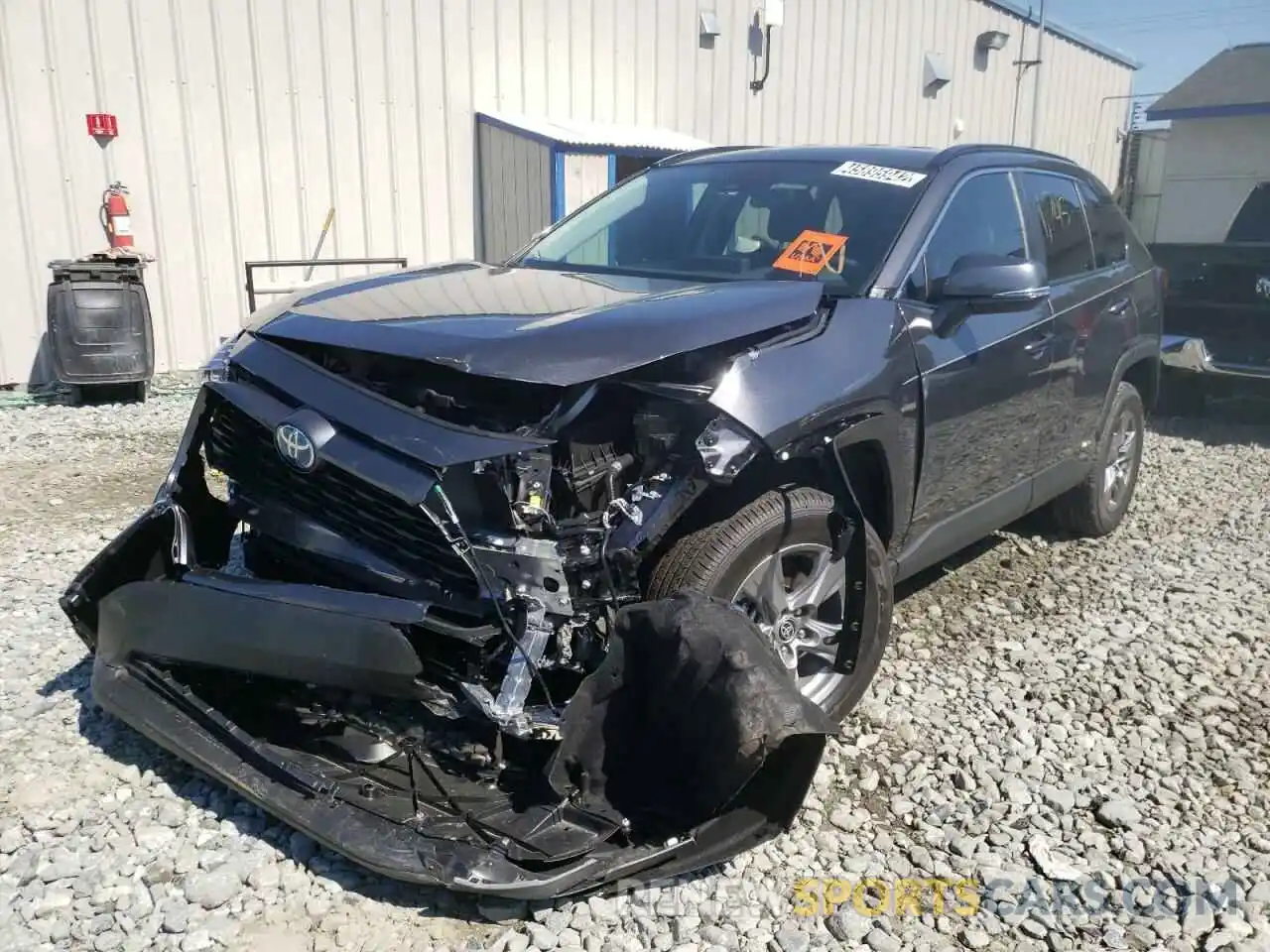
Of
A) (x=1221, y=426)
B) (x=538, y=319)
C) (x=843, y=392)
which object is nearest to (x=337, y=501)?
(x=538, y=319)

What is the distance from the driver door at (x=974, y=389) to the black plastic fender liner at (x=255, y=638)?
1871mm

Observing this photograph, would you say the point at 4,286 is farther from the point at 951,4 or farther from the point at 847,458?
the point at 951,4

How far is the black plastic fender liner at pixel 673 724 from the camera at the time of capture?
2.40 meters

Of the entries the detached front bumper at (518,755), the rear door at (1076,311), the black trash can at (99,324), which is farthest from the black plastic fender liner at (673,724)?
the black trash can at (99,324)

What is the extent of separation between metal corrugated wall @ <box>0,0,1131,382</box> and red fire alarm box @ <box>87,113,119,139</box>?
0.08 metres

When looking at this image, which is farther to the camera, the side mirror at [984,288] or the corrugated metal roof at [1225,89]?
the corrugated metal roof at [1225,89]

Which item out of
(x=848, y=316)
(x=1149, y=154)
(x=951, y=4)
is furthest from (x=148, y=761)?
(x=1149, y=154)

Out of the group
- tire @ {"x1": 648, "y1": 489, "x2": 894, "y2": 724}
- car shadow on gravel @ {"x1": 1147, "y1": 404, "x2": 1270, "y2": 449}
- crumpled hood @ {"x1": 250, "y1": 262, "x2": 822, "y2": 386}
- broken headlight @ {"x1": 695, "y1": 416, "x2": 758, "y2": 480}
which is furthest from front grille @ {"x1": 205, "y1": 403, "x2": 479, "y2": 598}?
car shadow on gravel @ {"x1": 1147, "y1": 404, "x2": 1270, "y2": 449}

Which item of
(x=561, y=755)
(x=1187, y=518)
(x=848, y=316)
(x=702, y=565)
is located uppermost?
(x=848, y=316)

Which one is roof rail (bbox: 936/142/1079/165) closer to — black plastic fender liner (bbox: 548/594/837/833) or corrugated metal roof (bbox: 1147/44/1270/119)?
black plastic fender liner (bbox: 548/594/837/833)

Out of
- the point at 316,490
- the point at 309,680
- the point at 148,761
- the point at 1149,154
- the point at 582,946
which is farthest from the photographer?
the point at 1149,154

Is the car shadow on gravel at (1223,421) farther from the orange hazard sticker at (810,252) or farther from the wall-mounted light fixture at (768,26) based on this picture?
the wall-mounted light fixture at (768,26)

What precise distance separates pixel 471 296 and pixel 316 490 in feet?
2.58

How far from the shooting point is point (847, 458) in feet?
10.6
